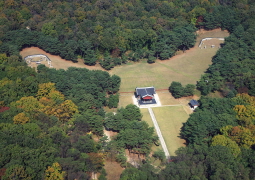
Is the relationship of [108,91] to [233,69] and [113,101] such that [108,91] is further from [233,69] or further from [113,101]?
[233,69]

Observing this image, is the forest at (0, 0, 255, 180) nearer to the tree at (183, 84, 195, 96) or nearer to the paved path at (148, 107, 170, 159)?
the paved path at (148, 107, 170, 159)

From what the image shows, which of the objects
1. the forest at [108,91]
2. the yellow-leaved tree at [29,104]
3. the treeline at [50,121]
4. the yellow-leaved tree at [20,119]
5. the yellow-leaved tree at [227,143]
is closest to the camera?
the treeline at [50,121]

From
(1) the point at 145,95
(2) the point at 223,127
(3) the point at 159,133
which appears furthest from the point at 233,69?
(3) the point at 159,133

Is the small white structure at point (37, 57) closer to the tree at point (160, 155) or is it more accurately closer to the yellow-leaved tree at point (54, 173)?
the tree at point (160, 155)

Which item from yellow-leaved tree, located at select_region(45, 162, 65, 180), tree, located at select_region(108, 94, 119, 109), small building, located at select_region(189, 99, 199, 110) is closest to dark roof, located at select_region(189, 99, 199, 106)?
small building, located at select_region(189, 99, 199, 110)

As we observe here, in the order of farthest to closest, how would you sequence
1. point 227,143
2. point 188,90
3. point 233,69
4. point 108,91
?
point 108,91 < point 233,69 < point 188,90 < point 227,143

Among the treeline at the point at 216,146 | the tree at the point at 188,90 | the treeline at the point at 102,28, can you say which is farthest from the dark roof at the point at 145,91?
the treeline at the point at 102,28
